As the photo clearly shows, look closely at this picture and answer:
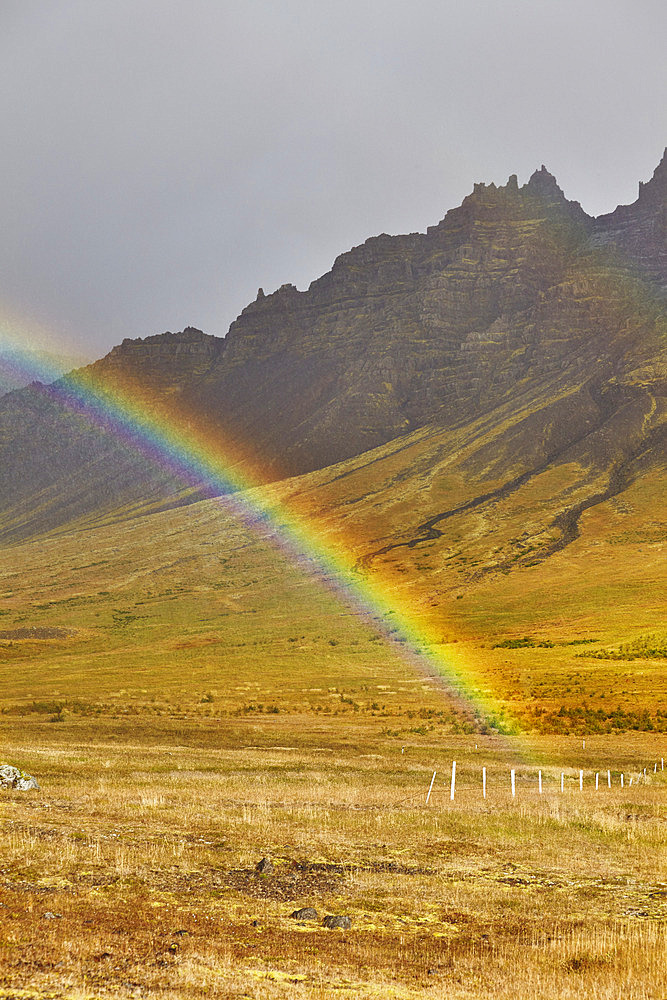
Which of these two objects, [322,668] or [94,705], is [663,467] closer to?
[322,668]

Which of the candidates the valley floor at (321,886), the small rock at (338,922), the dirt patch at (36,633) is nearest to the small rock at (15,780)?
the valley floor at (321,886)

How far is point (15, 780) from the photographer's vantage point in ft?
71.0

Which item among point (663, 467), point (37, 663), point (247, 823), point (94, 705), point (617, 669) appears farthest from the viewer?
point (663, 467)

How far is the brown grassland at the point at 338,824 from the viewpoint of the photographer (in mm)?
9625

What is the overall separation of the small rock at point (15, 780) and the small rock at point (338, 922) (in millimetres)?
12619

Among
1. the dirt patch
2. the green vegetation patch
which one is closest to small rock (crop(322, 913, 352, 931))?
the green vegetation patch

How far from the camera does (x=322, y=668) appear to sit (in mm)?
79125

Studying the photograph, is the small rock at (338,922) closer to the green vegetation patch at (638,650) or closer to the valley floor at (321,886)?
the valley floor at (321,886)

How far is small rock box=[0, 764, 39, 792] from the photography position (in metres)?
21.3

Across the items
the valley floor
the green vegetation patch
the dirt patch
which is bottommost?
the green vegetation patch

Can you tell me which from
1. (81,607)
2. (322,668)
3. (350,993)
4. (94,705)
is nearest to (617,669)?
(322,668)

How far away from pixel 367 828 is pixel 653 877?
628 cm

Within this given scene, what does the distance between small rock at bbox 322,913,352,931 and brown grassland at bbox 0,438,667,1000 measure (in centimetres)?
24

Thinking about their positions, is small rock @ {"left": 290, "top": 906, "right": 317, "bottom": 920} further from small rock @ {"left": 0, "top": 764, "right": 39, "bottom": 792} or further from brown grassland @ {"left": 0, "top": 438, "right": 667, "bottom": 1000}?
small rock @ {"left": 0, "top": 764, "right": 39, "bottom": 792}
